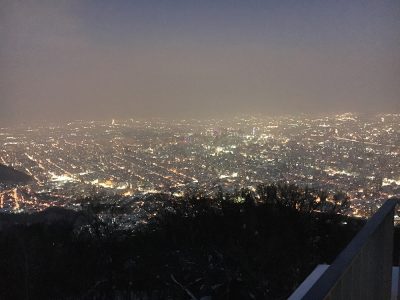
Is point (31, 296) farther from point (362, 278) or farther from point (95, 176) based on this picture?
point (95, 176)

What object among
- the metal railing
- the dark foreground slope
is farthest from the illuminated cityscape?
the metal railing

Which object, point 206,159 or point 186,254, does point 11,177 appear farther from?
point 186,254

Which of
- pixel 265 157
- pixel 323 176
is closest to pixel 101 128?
pixel 265 157

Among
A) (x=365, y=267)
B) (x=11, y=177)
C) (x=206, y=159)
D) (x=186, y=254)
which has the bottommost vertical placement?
(x=11, y=177)

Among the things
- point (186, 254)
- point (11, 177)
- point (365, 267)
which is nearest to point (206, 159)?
point (11, 177)

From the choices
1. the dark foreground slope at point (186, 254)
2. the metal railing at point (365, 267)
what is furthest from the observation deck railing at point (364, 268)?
the dark foreground slope at point (186, 254)

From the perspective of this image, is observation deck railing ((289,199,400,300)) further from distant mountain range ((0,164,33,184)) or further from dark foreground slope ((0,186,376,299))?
distant mountain range ((0,164,33,184))

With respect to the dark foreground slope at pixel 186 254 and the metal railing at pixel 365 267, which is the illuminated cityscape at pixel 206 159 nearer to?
the dark foreground slope at pixel 186 254
